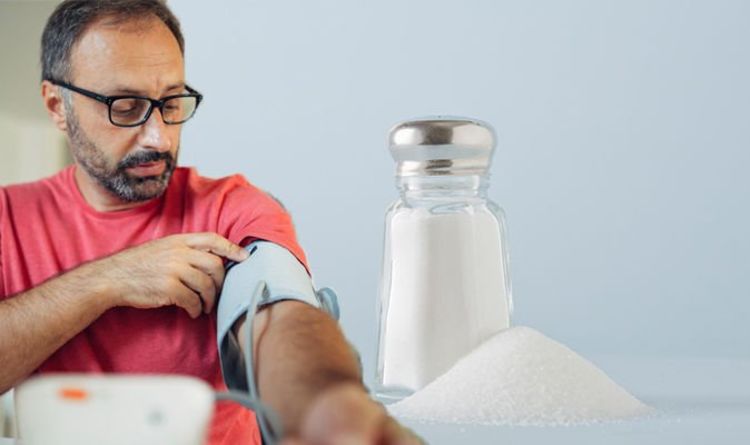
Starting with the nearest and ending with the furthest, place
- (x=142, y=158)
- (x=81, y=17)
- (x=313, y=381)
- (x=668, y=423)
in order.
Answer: (x=313, y=381), (x=668, y=423), (x=142, y=158), (x=81, y=17)

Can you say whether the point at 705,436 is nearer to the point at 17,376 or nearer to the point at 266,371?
the point at 266,371

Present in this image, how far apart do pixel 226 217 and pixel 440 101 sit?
116cm

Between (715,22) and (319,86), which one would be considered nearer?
(715,22)

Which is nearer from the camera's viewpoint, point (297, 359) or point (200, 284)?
point (297, 359)

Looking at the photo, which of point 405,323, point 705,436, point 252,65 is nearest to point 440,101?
point 252,65

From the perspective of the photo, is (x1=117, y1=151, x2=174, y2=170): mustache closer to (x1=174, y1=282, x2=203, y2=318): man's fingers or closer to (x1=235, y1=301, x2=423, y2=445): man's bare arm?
(x1=174, y1=282, x2=203, y2=318): man's fingers

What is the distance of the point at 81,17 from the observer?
1.45 metres

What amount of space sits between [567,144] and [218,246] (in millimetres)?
1289

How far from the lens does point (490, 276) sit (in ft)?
3.75

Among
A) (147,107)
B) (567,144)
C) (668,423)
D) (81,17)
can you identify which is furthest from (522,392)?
(567,144)

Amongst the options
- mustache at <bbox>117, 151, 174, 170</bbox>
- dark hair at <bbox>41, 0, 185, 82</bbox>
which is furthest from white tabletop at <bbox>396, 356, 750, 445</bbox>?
dark hair at <bbox>41, 0, 185, 82</bbox>

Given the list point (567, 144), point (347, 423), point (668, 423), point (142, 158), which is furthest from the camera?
point (567, 144)

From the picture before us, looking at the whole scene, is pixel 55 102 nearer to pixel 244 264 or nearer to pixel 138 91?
pixel 138 91

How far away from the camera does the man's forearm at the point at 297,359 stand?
616mm
